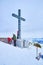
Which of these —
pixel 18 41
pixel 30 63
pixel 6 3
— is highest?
pixel 6 3

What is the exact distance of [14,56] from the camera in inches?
48.8

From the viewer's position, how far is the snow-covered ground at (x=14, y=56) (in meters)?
1.12

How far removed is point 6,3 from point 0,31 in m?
0.49

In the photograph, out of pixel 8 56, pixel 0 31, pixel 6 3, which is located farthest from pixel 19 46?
pixel 6 3

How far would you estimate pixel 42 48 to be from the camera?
2004 mm

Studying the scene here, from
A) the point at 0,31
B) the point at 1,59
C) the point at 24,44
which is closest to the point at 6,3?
the point at 0,31

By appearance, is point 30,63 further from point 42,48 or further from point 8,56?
point 42,48

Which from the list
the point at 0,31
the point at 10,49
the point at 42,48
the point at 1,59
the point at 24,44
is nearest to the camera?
the point at 1,59

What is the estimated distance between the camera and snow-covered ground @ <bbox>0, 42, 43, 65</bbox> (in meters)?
1.12

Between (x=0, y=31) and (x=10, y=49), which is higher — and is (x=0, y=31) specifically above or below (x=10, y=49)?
above

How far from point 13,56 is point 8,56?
7cm

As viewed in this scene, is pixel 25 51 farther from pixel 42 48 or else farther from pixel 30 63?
pixel 42 48

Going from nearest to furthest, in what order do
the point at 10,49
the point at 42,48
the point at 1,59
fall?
the point at 1,59
the point at 10,49
the point at 42,48

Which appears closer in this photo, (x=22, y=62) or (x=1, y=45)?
(x=1, y=45)
